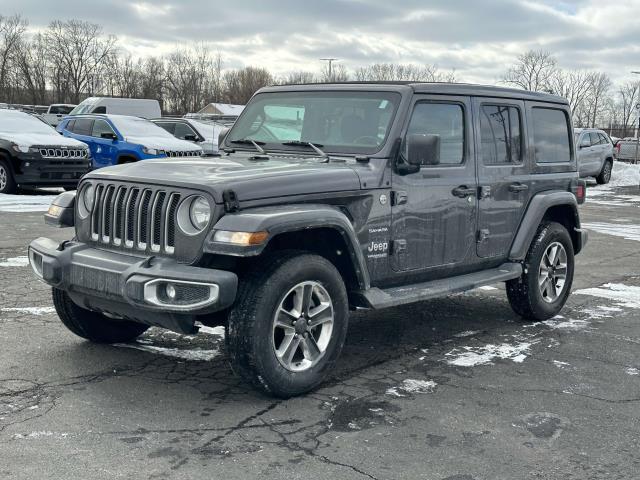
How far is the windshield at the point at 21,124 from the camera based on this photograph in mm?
16180

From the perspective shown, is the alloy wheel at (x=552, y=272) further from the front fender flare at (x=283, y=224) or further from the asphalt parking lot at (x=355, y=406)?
the front fender flare at (x=283, y=224)

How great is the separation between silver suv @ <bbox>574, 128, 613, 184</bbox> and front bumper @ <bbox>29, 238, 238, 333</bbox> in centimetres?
2115

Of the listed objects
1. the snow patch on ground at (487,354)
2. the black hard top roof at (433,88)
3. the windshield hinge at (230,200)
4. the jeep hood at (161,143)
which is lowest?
the snow patch on ground at (487,354)

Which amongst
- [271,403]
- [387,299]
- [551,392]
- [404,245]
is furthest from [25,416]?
[551,392]

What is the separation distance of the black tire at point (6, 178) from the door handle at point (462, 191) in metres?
11.6

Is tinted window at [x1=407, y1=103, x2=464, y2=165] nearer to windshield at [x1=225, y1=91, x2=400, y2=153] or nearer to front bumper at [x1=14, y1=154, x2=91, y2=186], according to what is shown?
windshield at [x1=225, y1=91, x2=400, y2=153]

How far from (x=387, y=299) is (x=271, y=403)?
3.41 feet

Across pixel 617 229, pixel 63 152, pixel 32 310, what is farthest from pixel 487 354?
pixel 63 152

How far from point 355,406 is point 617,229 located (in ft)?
34.8

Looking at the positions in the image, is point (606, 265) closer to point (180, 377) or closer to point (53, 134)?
point (180, 377)

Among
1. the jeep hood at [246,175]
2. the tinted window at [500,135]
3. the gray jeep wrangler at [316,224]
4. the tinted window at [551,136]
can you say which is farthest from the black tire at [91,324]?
the tinted window at [551,136]

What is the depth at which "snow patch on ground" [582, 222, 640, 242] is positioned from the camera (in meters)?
12.9

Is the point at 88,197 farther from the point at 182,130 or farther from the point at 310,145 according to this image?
the point at 182,130

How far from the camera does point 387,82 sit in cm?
566
